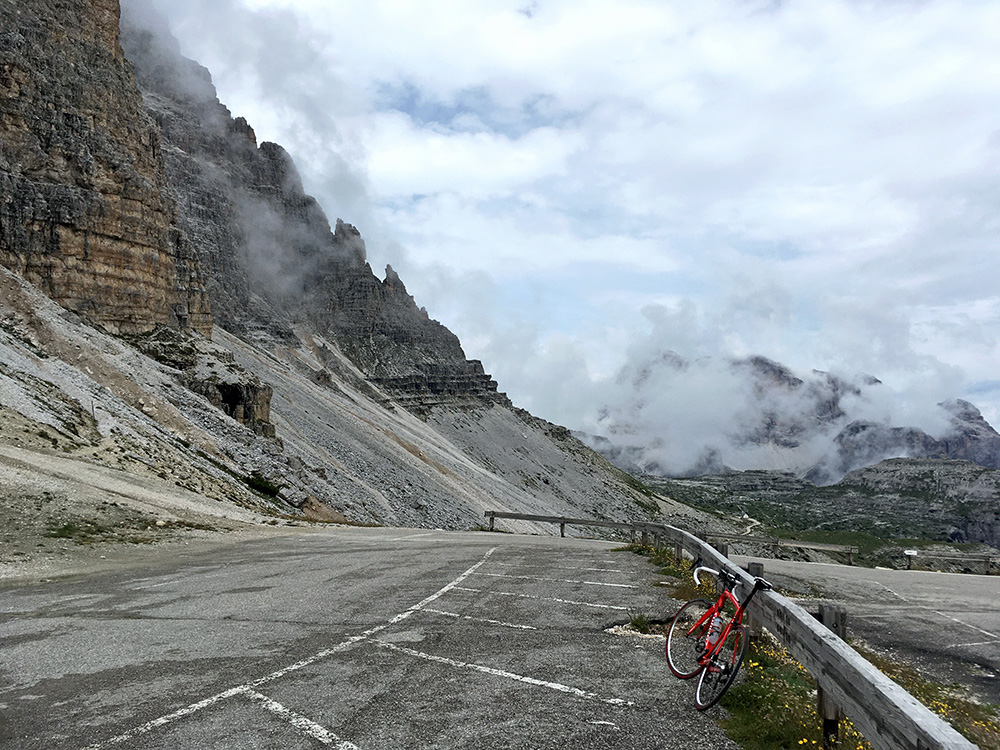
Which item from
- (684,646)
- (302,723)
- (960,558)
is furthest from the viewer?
(960,558)

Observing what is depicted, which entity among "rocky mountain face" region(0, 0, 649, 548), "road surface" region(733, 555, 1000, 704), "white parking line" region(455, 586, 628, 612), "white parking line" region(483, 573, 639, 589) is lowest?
"road surface" region(733, 555, 1000, 704)

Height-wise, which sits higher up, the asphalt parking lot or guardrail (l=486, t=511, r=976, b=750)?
guardrail (l=486, t=511, r=976, b=750)

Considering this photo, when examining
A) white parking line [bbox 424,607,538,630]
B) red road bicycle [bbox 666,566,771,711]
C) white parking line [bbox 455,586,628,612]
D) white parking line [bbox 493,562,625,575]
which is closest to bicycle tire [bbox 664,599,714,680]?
red road bicycle [bbox 666,566,771,711]

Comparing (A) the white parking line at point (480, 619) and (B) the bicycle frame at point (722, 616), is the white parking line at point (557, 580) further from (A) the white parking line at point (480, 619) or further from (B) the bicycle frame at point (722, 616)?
(B) the bicycle frame at point (722, 616)

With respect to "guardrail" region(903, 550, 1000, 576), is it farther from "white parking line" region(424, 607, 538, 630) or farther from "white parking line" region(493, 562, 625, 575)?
"white parking line" region(424, 607, 538, 630)

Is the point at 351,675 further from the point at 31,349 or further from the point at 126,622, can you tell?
the point at 31,349

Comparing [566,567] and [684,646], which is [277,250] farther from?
[684,646]

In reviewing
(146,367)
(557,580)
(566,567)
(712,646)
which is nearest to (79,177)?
(146,367)

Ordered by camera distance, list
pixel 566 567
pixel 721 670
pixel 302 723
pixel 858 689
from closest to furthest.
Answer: pixel 858 689
pixel 302 723
pixel 721 670
pixel 566 567

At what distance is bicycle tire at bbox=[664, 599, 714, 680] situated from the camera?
768 centimetres

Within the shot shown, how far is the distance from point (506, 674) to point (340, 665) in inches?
80.4

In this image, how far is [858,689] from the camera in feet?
17.0

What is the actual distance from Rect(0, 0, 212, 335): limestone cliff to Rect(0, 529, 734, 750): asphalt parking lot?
53591 mm

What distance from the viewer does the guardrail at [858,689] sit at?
13.7 feet
